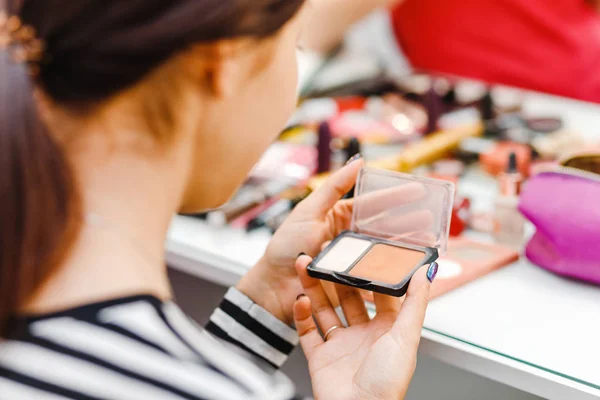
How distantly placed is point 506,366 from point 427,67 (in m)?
1.30

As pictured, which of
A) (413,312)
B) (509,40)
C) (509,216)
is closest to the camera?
(413,312)

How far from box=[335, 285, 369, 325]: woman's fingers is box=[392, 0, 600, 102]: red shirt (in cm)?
110

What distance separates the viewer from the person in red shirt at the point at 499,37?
1.74 metres

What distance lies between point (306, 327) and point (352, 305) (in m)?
0.06

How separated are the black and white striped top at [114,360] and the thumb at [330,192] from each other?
1.21 feet

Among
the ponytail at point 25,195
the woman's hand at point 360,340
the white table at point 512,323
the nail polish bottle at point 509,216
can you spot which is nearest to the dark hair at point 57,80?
the ponytail at point 25,195

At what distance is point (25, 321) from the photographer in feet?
1.58

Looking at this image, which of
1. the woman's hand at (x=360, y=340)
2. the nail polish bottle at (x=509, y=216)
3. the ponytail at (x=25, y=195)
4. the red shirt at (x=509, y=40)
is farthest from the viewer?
the red shirt at (x=509, y=40)

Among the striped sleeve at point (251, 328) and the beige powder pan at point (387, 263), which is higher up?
the beige powder pan at point (387, 263)

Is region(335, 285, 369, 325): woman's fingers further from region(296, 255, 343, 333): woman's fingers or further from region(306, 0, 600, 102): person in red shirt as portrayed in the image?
region(306, 0, 600, 102): person in red shirt

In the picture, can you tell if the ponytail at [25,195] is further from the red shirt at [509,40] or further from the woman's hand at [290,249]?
the red shirt at [509,40]

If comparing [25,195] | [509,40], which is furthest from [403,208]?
[509,40]

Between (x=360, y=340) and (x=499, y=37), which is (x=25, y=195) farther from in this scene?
(x=499, y=37)

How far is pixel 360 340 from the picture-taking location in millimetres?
768
